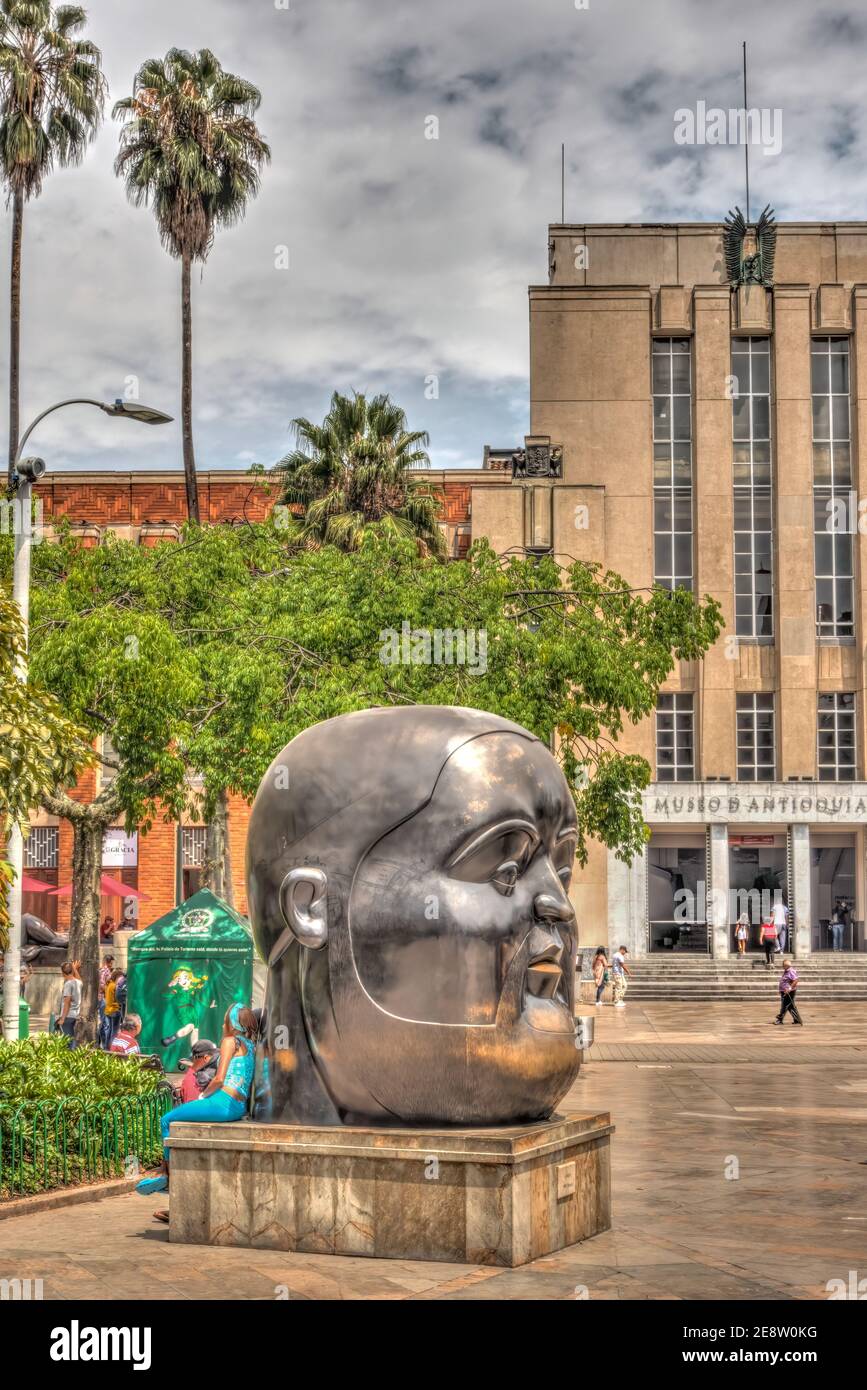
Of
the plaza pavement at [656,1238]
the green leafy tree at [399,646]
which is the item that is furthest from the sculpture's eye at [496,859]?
the green leafy tree at [399,646]

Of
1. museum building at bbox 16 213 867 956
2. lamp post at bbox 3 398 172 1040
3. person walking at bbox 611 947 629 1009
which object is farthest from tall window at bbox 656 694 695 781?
lamp post at bbox 3 398 172 1040

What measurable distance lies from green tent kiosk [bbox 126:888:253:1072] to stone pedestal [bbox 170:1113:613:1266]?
37.5 ft

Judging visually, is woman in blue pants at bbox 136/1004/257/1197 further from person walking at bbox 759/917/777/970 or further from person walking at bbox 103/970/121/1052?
person walking at bbox 759/917/777/970

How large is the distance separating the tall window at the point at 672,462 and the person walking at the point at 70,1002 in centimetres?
2525

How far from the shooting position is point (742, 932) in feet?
135

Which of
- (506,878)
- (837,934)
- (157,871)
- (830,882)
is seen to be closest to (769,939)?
(837,934)

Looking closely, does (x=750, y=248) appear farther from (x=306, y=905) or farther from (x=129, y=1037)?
(x=306, y=905)

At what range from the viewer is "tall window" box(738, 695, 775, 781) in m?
42.6

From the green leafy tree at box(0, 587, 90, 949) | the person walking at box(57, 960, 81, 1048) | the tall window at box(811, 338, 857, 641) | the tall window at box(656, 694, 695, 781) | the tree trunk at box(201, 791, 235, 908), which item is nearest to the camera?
the green leafy tree at box(0, 587, 90, 949)

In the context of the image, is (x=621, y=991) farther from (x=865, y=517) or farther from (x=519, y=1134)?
(x=519, y=1134)

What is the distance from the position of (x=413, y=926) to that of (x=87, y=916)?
14.2 meters

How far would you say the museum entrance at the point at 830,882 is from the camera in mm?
43031

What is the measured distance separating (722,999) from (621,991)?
303cm

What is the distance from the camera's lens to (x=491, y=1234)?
27.0ft
